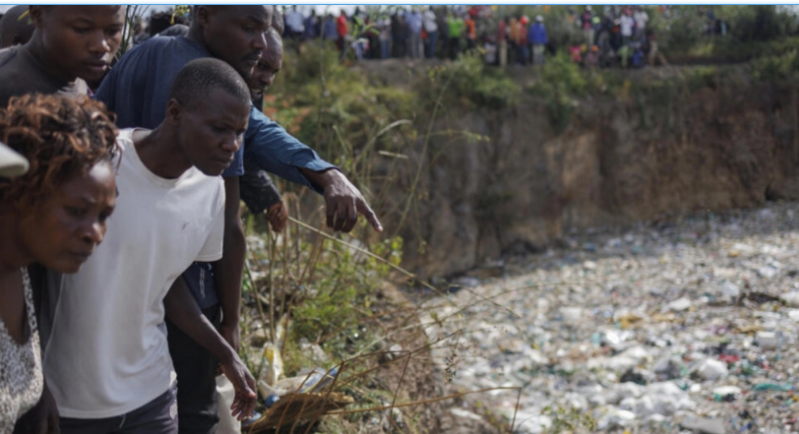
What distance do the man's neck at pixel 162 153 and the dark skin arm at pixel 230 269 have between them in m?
0.44

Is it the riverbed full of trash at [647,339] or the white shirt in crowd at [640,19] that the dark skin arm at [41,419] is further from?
the white shirt in crowd at [640,19]

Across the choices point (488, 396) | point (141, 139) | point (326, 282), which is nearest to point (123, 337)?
point (141, 139)

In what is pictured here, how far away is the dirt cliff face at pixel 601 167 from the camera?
13.8m

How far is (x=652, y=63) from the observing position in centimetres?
1576

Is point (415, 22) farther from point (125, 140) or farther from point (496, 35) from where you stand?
point (125, 140)

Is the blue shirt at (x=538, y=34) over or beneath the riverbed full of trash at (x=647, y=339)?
over

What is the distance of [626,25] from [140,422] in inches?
583

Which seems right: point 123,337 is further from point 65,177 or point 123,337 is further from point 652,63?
point 652,63

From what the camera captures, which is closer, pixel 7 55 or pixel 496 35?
pixel 7 55

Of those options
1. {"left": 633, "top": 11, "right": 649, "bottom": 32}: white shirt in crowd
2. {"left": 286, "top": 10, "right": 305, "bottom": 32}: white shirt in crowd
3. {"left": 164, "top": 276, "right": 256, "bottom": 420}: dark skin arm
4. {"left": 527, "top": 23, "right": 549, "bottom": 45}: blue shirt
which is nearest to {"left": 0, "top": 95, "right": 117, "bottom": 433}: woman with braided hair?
{"left": 164, "top": 276, "right": 256, "bottom": 420}: dark skin arm

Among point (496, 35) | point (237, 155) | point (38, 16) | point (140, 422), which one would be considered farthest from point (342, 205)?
point (496, 35)

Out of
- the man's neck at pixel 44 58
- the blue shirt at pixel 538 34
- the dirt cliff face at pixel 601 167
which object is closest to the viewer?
the man's neck at pixel 44 58

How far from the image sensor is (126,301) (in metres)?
1.72

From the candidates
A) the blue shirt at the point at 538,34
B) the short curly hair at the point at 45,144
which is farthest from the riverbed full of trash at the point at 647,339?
the blue shirt at the point at 538,34
